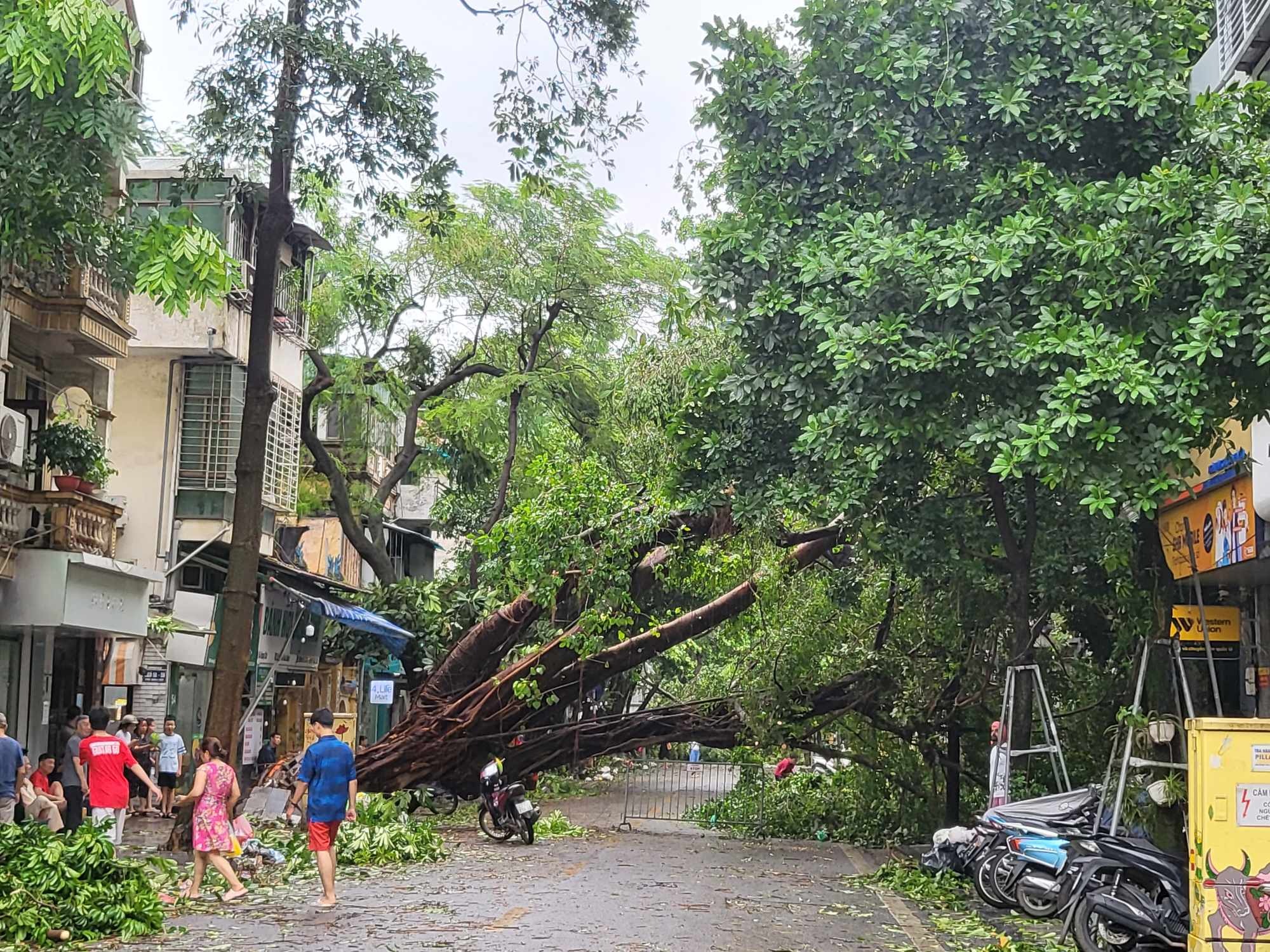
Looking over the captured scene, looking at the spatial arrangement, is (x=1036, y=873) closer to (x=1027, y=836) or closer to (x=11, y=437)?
(x=1027, y=836)

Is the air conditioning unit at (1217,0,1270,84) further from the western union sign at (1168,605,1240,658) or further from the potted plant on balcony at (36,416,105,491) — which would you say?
the potted plant on balcony at (36,416,105,491)

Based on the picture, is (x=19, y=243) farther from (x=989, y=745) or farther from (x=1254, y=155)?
(x=989, y=745)

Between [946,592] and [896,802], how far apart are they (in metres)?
5.88

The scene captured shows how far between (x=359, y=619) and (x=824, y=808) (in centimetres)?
857

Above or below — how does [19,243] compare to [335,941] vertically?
above

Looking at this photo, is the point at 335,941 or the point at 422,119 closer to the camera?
the point at 335,941

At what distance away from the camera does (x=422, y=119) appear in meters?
16.5

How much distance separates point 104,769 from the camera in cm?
1555

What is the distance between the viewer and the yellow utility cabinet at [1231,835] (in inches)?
365

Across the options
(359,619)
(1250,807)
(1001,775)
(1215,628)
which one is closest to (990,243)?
(1250,807)

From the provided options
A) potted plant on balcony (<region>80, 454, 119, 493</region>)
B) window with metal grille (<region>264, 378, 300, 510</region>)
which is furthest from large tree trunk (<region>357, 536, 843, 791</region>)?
potted plant on balcony (<region>80, 454, 119, 493</region>)

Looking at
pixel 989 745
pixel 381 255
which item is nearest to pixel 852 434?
pixel 989 745

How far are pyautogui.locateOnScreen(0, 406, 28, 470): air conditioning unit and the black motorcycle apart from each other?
1310cm

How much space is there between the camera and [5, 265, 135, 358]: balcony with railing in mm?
18594
